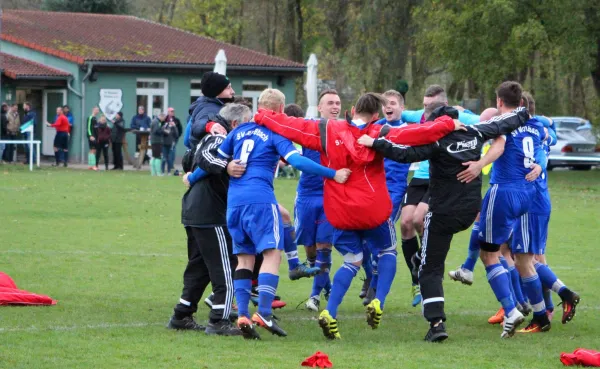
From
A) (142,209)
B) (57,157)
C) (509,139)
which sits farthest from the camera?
(57,157)

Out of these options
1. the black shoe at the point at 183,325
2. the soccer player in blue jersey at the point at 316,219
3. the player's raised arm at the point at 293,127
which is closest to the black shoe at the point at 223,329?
the black shoe at the point at 183,325

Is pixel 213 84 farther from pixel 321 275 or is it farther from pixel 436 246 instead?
pixel 436 246

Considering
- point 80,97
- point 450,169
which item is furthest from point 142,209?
point 80,97

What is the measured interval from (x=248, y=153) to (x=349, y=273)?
1327mm

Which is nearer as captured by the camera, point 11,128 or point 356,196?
point 356,196

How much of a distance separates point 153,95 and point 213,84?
32.8 meters

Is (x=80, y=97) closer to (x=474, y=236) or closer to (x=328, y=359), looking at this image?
(x=474, y=236)

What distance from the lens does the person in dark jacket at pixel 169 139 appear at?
32.6 m

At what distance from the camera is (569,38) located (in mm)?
33281

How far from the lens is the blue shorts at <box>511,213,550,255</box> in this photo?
9328mm

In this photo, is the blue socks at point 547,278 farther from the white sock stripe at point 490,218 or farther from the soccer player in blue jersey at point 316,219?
the soccer player in blue jersey at point 316,219

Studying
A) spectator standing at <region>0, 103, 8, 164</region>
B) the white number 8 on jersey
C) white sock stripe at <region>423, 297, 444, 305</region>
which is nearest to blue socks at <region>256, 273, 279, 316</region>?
the white number 8 on jersey

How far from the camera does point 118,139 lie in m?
35.1

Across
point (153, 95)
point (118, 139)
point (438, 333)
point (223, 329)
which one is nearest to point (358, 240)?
point (438, 333)
